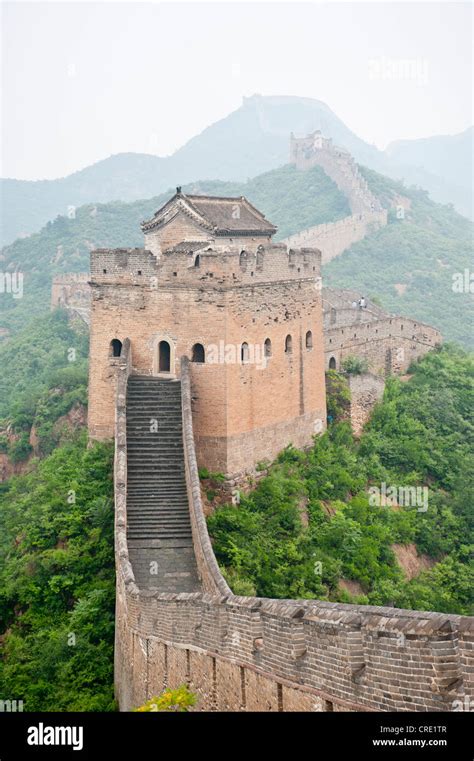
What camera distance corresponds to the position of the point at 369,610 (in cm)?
945

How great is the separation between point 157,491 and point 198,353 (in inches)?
144

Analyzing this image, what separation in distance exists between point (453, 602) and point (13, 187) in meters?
162

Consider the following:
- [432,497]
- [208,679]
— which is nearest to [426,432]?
[432,497]

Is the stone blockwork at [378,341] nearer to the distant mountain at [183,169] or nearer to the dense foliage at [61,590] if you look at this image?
the dense foliage at [61,590]

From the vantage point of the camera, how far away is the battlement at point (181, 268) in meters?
23.2

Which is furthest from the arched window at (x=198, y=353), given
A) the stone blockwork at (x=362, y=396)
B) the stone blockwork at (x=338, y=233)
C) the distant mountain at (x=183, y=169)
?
the distant mountain at (x=183, y=169)

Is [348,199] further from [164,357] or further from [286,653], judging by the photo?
[286,653]

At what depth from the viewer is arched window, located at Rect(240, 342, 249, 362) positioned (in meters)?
23.6

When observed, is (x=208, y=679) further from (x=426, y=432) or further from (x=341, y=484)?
(x=426, y=432)

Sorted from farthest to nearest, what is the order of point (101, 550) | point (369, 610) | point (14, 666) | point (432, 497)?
1. point (432, 497)
2. point (101, 550)
3. point (14, 666)
4. point (369, 610)

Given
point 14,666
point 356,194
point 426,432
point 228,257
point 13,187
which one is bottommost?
point 14,666

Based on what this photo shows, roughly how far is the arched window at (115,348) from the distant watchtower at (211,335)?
0.07ft

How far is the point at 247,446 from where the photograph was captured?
78.0ft

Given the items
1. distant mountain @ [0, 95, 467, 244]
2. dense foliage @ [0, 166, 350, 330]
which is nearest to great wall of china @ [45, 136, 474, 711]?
dense foliage @ [0, 166, 350, 330]
